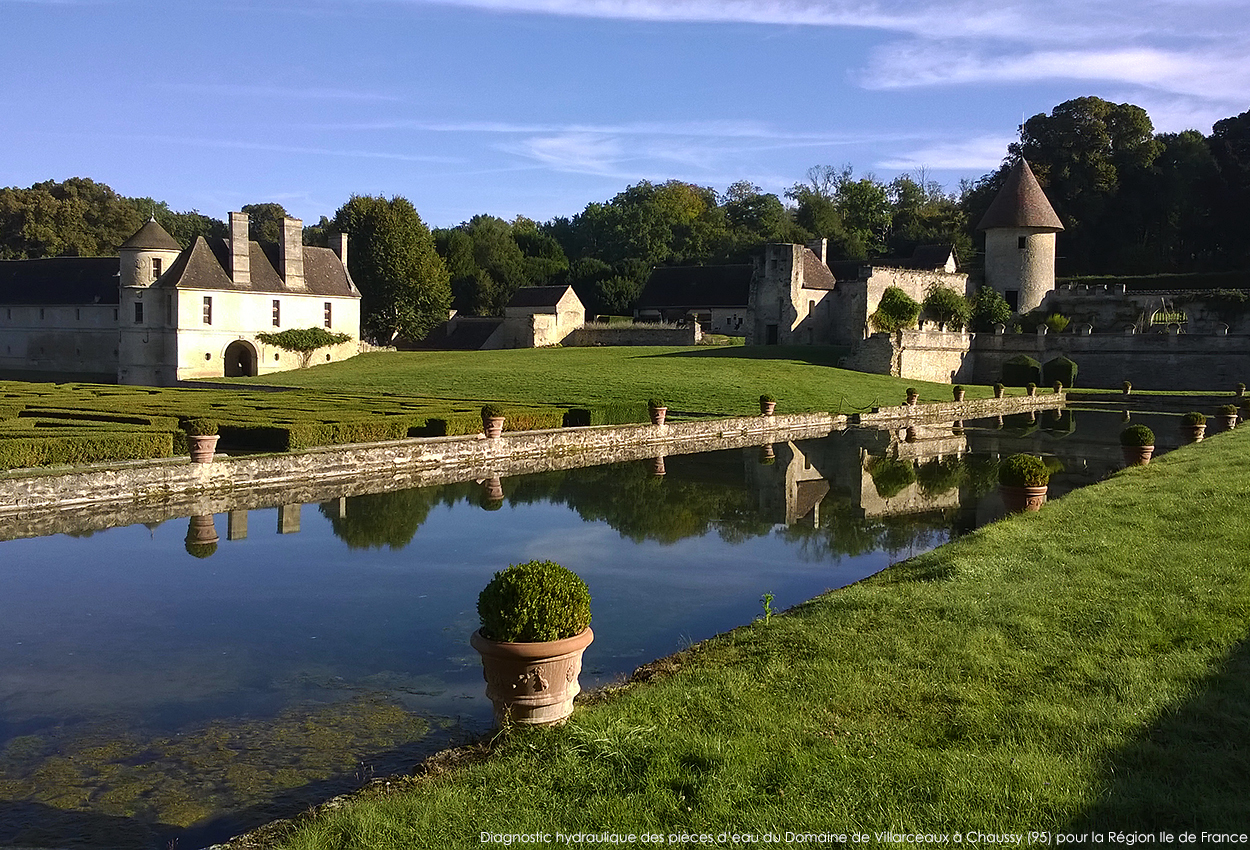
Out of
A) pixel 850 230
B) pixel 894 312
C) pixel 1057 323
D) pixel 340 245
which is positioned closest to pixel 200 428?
pixel 894 312

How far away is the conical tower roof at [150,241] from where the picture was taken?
152ft

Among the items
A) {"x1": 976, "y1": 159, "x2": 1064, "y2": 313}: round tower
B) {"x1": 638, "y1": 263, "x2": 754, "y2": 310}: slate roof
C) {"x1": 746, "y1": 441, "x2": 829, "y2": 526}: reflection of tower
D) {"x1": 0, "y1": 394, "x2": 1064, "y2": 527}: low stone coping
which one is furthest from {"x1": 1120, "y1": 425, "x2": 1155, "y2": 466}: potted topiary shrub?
{"x1": 638, "y1": 263, "x2": 754, "y2": 310}: slate roof

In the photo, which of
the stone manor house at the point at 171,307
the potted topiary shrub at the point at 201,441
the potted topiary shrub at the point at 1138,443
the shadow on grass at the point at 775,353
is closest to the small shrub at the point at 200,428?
the potted topiary shrub at the point at 201,441

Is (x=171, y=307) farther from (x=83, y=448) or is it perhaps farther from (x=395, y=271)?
(x=83, y=448)

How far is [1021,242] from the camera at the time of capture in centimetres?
5384

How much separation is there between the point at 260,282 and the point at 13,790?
45347 millimetres

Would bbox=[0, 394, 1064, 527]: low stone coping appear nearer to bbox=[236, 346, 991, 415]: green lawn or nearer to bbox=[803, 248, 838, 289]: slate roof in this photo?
bbox=[236, 346, 991, 415]: green lawn

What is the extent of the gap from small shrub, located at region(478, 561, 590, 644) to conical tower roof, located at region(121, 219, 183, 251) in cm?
4599

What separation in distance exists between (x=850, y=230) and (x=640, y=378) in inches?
1730

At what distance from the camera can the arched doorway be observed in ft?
157

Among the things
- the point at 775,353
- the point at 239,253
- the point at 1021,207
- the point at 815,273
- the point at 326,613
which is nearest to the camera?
the point at 326,613

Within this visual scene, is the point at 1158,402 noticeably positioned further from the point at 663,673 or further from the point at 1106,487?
the point at 663,673

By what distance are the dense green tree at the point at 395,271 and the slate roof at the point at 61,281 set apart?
12379mm

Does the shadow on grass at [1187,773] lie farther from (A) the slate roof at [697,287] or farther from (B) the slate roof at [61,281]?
(A) the slate roof at [697,287]
